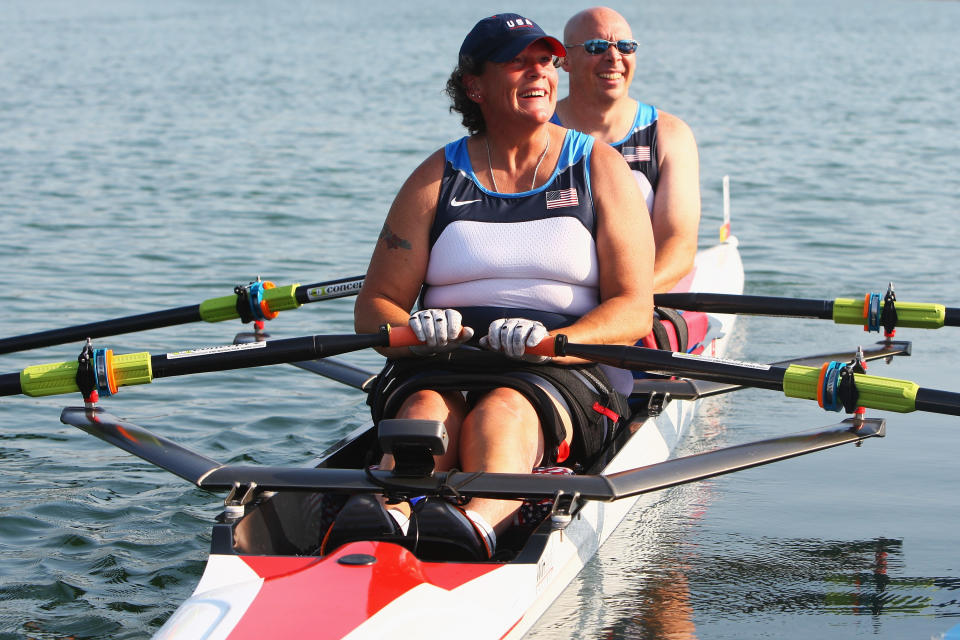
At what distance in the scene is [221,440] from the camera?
19.5 ft

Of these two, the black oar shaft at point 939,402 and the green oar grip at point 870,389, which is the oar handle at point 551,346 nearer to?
the green oar grip at point 870,389

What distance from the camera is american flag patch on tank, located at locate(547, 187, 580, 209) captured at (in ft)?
13.4

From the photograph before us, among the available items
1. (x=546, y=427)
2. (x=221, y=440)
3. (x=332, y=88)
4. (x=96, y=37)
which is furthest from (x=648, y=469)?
(x=96, y=37)

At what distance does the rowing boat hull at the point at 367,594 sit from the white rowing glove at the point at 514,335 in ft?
1.66

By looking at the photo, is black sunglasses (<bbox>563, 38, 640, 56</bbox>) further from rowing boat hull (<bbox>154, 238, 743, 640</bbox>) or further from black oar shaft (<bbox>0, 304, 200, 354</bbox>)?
rowing boat hull (<bbox>154, 238, 743, 640</bbox>)

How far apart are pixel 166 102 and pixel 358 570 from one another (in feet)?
55.8

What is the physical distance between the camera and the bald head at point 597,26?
5.63 metres

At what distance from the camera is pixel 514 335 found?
372 centimetres

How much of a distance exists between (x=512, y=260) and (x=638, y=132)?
6.29 feet

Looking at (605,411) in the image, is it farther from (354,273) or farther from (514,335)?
(354,273)

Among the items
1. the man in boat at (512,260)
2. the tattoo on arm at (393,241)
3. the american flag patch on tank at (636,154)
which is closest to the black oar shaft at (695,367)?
the man in boat at (512,260)

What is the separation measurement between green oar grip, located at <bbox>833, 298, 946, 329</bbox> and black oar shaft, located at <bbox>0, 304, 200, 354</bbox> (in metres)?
2.92

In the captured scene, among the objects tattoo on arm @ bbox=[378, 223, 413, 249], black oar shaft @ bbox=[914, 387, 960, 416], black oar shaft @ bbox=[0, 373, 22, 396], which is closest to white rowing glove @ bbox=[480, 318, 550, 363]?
tattoo on arm @ bbox=[378, 223, 413, 249]

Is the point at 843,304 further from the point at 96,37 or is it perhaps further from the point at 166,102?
the point at 96,37
